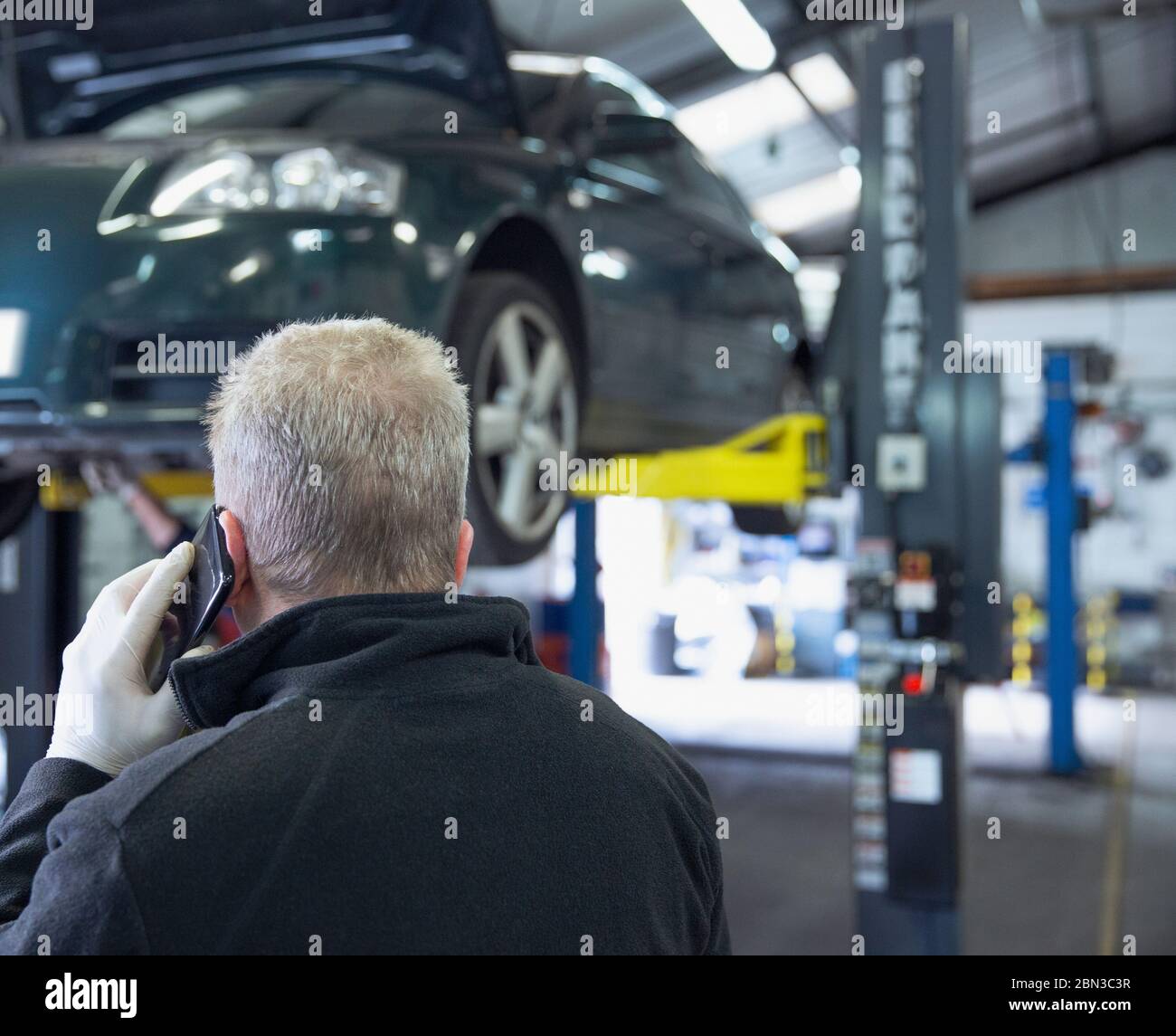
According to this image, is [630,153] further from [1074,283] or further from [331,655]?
[1074,283]

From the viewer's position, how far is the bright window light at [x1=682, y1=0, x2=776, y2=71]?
752 centimetres

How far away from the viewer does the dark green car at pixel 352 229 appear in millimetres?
2439

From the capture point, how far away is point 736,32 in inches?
316

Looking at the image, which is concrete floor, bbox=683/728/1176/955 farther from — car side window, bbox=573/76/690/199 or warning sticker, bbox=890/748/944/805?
car side window, bbox=573/76/690/199

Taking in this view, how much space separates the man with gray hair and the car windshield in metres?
2.25

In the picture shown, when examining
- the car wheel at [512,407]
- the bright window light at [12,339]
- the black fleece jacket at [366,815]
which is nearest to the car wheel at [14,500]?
the bright window light at [12,339]

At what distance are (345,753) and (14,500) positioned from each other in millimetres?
3304

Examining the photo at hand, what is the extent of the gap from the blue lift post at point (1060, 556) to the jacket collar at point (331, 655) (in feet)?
21.4

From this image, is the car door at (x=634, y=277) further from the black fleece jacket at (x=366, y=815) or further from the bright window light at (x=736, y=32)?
the bright window light at (x=736, y=32)

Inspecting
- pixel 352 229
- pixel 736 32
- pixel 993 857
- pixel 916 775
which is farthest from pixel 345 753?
pixel 736 32

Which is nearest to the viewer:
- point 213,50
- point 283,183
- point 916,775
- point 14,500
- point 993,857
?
point 283,183
